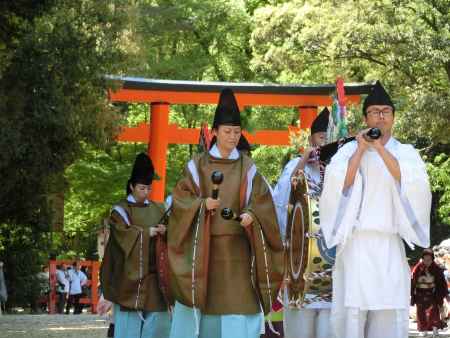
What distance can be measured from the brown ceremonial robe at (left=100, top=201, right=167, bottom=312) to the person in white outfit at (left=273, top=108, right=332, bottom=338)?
1662 millimetres

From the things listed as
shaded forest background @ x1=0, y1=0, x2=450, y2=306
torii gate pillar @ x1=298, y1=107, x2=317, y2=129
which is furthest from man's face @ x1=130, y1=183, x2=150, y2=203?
torii gate pillar @ x1=298, y1=107, x2=317, y2=129

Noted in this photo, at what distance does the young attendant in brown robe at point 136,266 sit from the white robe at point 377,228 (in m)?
3.50

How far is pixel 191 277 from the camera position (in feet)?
25.5

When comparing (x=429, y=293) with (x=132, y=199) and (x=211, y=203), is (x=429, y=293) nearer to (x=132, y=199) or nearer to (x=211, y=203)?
(x=132, y=199)

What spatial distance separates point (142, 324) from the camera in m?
11.2

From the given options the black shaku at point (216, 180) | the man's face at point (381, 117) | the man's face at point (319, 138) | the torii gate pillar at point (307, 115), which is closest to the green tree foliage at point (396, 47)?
the torii gate pillar at point (307, 115)

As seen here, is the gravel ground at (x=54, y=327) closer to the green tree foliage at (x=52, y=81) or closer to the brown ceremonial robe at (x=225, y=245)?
the green tree foliage at (x=52, y=81)

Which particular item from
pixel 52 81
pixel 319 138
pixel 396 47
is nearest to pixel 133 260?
pixel 319 138

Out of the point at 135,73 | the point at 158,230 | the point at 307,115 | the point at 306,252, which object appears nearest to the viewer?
the point at 306,252

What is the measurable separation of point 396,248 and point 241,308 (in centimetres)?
113

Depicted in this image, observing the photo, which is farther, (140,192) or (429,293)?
(429,293)

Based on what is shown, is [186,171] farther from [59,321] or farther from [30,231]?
[30,231]

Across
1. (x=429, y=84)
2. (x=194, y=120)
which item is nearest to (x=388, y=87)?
(x=429, y=84)

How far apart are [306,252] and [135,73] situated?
1789 centimetres
